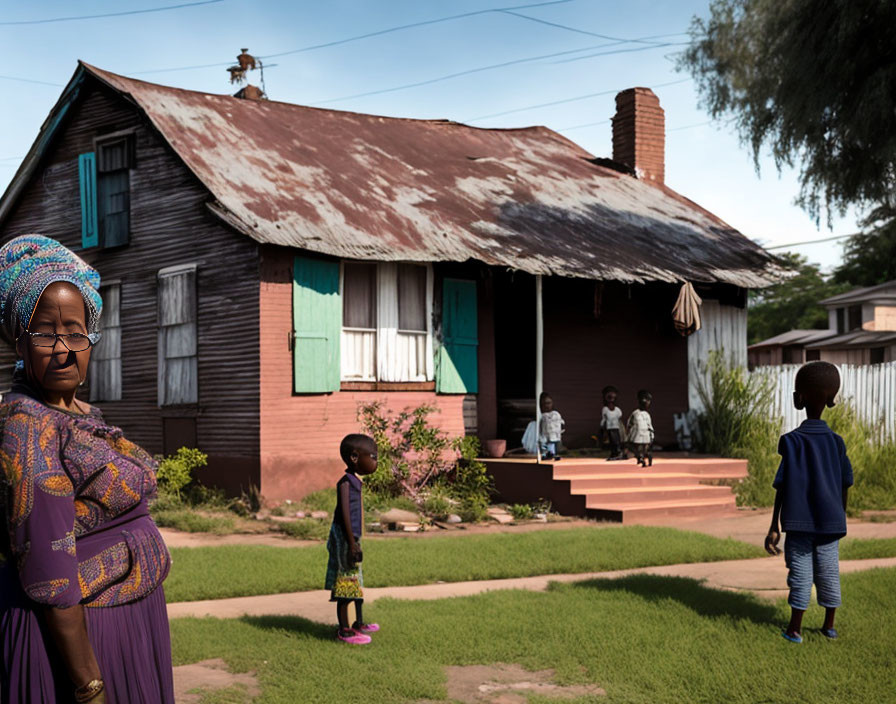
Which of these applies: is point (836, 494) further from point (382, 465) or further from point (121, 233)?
point (121, 233)

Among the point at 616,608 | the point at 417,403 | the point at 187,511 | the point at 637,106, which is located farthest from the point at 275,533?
the point at 637,106

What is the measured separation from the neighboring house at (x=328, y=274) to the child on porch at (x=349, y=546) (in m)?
6.83

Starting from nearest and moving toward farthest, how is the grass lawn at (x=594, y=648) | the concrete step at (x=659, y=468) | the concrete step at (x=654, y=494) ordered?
1. the grass lawn at (x=594, y=648)
2. the concrete step at (x=654, y=494)
3. the concrete step at (x=659, y=468)

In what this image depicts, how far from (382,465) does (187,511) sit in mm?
2666

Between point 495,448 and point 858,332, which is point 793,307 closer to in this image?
point 858,332

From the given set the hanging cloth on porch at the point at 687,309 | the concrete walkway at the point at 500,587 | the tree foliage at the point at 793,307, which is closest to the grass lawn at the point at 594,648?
the concrete walkway at the point at 500,587

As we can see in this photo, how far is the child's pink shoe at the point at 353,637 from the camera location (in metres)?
6.46

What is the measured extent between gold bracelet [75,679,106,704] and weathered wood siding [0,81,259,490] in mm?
11116

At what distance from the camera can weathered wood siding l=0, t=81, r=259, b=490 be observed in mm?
13789

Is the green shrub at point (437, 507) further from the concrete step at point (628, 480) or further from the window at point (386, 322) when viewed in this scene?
the window at point (386, 322)

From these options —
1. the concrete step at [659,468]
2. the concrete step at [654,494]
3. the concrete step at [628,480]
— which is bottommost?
the concrete step at [654,494]

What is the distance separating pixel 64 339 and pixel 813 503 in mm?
5404

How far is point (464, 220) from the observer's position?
15898 mm

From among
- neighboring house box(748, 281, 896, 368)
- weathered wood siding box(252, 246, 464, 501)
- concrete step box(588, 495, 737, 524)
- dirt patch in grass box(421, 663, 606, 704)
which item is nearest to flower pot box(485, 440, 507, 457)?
weathered wood siding box(252, 246, 464, 501)
